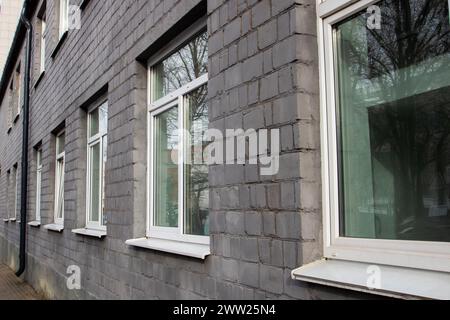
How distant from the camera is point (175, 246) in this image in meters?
3.90

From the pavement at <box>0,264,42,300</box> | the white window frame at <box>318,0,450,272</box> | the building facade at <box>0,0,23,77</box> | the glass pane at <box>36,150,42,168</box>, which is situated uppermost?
the building facade at <box>0,0,23,77</box>

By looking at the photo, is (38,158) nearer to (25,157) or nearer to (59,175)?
(25,157)

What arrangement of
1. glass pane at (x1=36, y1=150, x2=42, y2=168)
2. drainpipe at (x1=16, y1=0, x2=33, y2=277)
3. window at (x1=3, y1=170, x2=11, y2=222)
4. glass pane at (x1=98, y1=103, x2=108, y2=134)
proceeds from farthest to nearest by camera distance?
window at (x1=3, y1=170, x2=11, y2=222), drainpipe at (x1=16, y1=0, x2=33, y2=277), glass pane at (x1=36, y1=150, x2=42, y2=168), glass pane at (x1=98, y1=103, x2=108, y2=134)

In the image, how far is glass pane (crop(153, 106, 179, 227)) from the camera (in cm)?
432

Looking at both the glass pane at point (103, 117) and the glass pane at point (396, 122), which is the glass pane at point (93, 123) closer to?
the glass pane at point (103, 117)

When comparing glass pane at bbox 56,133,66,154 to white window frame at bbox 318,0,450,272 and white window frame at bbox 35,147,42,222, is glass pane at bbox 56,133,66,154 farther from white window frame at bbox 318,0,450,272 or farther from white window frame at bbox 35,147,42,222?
white window frame at bbox 318,0,450,272

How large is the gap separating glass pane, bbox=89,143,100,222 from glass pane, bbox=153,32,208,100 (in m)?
2.06

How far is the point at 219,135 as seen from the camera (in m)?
3.27

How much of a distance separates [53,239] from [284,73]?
21.4ft

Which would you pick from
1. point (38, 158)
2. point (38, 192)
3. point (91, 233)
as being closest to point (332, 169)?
point (91, 233)

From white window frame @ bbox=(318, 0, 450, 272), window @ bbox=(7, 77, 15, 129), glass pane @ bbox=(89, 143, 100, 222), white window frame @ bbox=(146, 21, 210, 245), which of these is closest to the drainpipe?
window @ bbox=(7, 77, 15, 129)

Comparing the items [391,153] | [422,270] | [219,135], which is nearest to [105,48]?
[219,135]

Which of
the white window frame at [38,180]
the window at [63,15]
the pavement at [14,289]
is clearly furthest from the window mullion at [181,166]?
the white window frame at [38,180]
